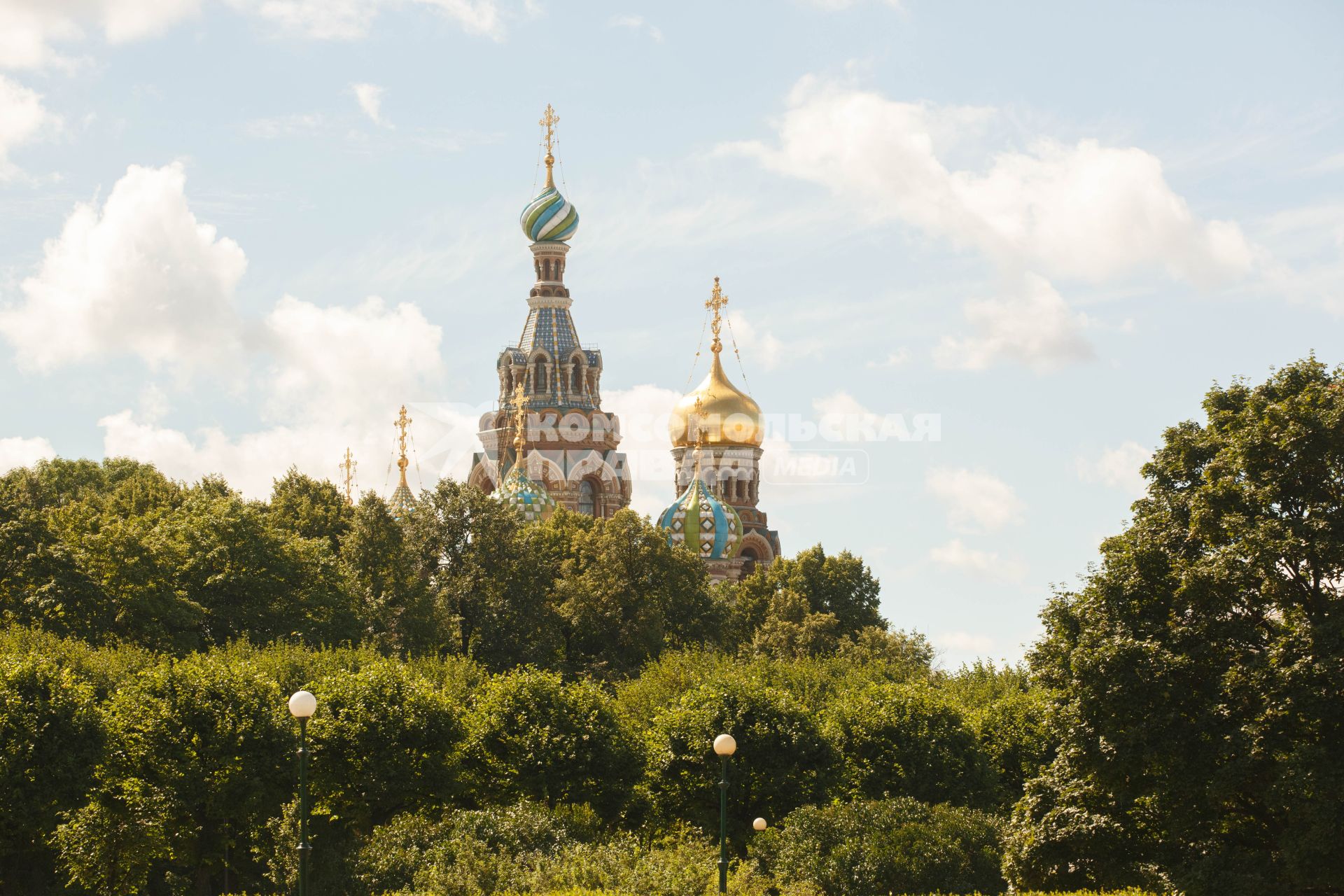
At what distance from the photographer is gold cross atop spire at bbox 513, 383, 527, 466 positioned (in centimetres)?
9556

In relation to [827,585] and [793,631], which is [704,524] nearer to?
[827,585]

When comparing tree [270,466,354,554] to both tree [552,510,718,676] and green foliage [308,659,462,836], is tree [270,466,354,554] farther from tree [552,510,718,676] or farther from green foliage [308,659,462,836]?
green foliage [308,659,462,836]

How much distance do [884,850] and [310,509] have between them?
34.7 meters

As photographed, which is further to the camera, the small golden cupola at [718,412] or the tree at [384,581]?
the small golden cupola at [718,412]

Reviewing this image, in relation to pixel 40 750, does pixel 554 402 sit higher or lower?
higher

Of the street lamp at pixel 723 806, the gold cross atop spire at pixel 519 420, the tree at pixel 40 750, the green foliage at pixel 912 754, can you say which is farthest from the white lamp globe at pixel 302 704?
the gold cross atop spire at pixel 519 420

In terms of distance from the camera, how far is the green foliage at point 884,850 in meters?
35.3

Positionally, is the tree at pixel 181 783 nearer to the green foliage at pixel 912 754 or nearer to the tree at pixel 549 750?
the tree at pixel 549 750

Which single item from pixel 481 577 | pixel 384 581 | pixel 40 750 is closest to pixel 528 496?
pixel 481 577

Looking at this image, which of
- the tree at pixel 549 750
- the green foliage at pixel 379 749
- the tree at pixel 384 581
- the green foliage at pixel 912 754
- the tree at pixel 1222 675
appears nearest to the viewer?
the tree at pixel 1222 675

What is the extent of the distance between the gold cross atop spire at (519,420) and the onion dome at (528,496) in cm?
518

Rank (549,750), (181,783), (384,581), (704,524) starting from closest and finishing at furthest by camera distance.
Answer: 1. (181,783)
2. (549,750)
3. (384,581)
4. (704,524)

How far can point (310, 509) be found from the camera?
213 feet

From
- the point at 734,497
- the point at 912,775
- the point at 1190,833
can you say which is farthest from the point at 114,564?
the point at 734,497
